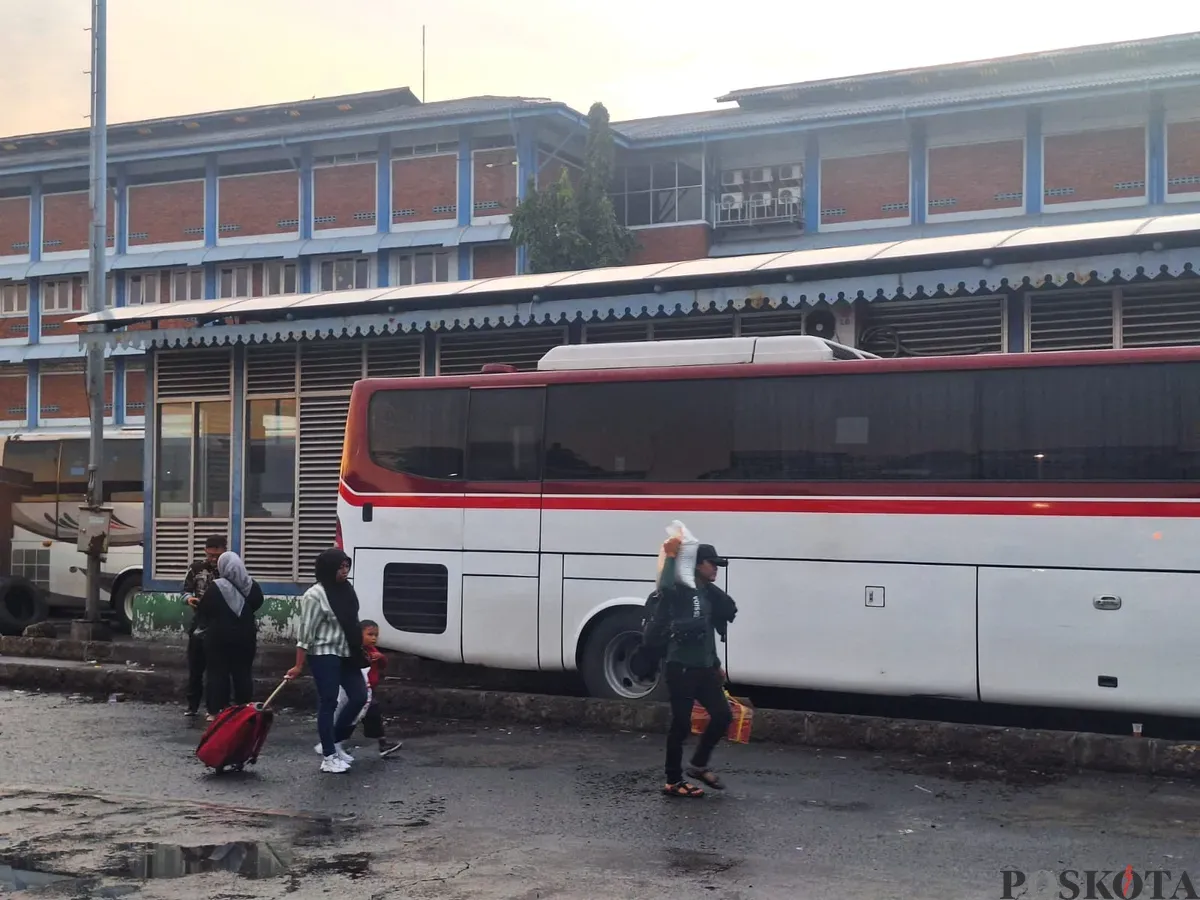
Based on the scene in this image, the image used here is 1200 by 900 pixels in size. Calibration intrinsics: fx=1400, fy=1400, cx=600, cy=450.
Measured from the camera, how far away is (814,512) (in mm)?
11750

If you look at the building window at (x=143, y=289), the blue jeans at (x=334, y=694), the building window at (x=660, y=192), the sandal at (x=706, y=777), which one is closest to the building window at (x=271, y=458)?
the blue jeans at (x=334, y=694)

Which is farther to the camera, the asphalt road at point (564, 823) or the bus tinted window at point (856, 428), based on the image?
the bus tinted window at point (856, 428)

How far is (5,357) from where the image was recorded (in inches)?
1964

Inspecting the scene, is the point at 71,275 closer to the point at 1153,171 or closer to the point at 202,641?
the point at 1153,171

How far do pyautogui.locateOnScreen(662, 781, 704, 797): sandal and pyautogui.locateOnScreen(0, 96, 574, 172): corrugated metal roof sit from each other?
3308 centimetres

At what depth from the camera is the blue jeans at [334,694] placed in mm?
9898

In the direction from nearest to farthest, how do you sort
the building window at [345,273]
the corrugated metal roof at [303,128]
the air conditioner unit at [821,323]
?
the air conditioner unit at [821,323] → the corrugated metal roof at [303,128] → the building window at [345,273]

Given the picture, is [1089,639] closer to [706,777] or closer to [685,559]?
[706,777]

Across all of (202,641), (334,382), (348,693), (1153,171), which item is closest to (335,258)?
(1153,171)

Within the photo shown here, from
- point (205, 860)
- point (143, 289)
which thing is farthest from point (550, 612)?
point (143, 289)

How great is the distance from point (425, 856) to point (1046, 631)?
18.8 feet

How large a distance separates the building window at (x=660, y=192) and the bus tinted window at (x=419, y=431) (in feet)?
97.0

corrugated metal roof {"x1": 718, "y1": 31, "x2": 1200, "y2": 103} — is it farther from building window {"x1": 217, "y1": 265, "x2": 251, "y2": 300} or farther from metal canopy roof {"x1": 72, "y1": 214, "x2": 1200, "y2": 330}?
metal canopy roof {"x1": 72, "y1": 214, "x2": 1200, "y2": 330}

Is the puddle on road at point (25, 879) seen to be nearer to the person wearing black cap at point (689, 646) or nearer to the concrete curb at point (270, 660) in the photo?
the person wearing black cap at point (689, 646)
